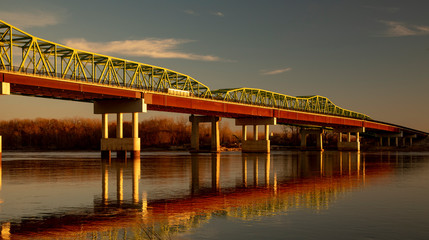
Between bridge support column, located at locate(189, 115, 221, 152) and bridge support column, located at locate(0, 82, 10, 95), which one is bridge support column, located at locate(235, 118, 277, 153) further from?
bridge support column, located at locate(0, 82, 10, 95)

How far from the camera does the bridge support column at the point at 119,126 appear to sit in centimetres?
9039

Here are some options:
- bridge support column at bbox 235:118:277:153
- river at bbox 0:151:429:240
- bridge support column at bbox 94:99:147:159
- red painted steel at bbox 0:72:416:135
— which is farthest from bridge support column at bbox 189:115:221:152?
river at bbox 0:151:429:240

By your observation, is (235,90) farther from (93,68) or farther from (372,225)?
(372,225)

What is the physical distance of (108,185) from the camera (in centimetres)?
3381

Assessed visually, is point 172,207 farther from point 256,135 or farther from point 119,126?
point 256,135

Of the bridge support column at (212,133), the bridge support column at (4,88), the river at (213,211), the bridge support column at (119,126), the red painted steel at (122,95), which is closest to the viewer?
the river at (213,211)

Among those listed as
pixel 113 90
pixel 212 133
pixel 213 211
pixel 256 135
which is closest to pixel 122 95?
pixel 113 90

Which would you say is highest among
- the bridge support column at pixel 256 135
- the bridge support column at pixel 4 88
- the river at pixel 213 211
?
the bridge support column at pixel 4 88

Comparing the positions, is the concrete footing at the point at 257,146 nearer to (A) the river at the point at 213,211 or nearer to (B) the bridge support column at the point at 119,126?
(B) the bridge support column at the point at 119,126

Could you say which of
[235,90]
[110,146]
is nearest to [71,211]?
[110,146]

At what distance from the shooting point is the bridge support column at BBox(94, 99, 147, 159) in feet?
297

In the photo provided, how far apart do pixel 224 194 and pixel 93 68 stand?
6875cm

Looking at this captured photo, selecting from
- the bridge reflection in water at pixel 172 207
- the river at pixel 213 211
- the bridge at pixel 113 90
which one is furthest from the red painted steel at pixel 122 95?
the bridge reflection in water at pixel 172 207

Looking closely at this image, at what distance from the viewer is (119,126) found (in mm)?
93688
